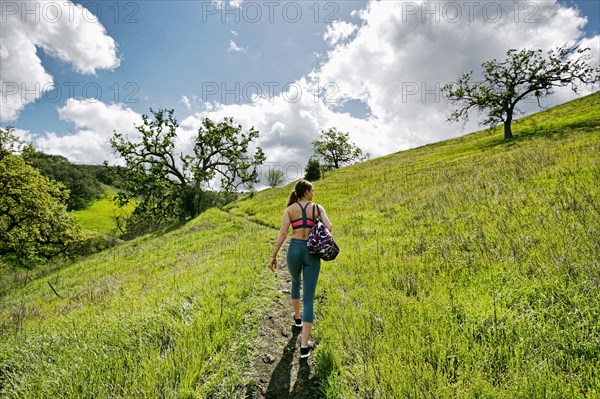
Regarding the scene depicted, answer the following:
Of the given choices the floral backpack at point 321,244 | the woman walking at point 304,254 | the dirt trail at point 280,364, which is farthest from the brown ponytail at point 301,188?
the dirt trail at point 280,364

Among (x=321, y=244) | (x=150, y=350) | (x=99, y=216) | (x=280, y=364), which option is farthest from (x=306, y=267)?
(x=99, y=216)

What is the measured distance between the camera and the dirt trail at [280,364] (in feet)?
12.3

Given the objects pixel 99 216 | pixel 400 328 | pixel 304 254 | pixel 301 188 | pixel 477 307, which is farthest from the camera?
pixel 99 216

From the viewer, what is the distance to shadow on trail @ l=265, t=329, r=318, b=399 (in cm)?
369

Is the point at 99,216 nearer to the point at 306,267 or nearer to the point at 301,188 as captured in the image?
the point at 301,188

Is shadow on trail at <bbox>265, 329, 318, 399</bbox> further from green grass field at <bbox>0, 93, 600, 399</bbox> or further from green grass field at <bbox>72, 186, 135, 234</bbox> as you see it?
green grass field at <bbox>72, 186, 135, 234</bbox>

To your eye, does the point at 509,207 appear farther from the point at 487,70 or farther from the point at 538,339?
the point at 487,70

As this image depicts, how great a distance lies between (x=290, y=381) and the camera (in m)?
3.95

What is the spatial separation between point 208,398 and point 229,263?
6192 millimetres

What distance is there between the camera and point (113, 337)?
4402mm

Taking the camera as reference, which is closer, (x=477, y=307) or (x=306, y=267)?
(x=477, y=307)

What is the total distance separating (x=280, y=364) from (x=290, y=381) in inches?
16.7

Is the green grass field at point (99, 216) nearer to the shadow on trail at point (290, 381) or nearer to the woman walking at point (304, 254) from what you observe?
the woman walking at point (304, 254)

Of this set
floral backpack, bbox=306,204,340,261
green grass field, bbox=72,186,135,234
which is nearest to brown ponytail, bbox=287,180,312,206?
floral backpack, bbox=306,204,340,261
